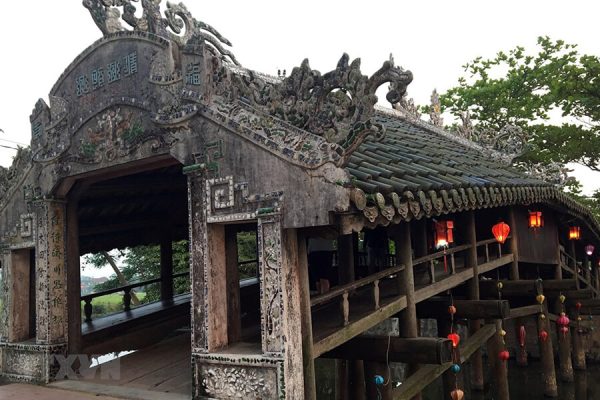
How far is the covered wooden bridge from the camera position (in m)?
5.40

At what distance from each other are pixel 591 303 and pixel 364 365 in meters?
7.90

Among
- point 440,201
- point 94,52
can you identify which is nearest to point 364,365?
point 440,201

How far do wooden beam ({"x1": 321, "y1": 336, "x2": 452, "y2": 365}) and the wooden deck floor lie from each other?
2247 mm

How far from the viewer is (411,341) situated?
6633mm

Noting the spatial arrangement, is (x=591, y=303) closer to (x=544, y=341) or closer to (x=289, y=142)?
(x=544, y=341)

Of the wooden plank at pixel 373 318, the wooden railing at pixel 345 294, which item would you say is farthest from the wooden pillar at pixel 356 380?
the wooden railing at pixel 345 294

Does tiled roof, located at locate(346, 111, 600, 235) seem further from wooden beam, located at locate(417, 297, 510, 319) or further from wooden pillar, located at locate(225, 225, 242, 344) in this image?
wooden pillar, located at locate(225, 225, 242, 344)

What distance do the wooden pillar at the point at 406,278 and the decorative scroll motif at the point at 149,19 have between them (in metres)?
3.53

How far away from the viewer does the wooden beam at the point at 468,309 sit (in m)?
8.18

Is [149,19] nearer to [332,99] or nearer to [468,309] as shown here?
[332,99]

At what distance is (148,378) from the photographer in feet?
24.9

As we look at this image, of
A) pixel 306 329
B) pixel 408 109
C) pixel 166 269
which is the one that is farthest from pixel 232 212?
pixel 408 109

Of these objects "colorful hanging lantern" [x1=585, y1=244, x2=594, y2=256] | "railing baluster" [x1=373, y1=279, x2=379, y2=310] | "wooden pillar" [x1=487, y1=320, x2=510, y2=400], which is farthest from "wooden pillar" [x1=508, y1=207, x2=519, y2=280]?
"colorful hanging lantern" [x1=585, y1=244, x2=594, y2=256]

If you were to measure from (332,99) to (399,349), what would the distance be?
3.34 meters
